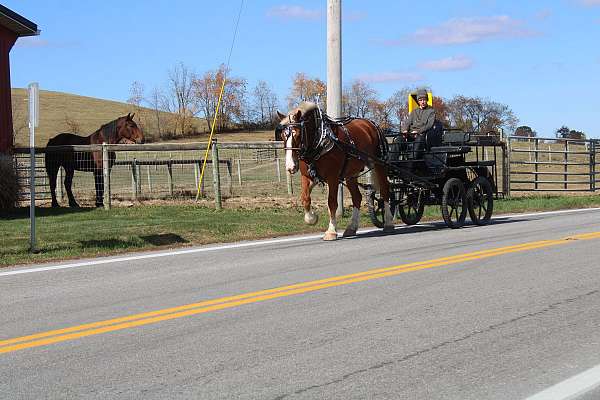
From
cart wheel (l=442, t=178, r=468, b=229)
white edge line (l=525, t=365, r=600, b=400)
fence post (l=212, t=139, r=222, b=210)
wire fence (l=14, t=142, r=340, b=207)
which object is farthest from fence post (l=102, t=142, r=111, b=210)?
white edge line (l=525, t=365, r=600, b=400)

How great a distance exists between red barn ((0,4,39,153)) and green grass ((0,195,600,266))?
293 cm

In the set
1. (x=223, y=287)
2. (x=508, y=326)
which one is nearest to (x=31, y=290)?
(x=223, y=287)

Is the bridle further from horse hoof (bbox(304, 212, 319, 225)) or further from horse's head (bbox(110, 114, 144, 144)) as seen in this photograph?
horse's head (bbox(110, 114, 144, 144))

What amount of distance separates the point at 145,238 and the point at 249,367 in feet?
25.6

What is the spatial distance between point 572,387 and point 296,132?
7755 millimetres

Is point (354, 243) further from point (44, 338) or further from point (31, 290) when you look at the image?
point (44, 338)

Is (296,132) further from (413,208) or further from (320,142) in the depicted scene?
(413,208)

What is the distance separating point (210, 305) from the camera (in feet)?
24.7

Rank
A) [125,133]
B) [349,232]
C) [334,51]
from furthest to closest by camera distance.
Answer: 1. [125,133]
2. [334,51]
3. [349,232]

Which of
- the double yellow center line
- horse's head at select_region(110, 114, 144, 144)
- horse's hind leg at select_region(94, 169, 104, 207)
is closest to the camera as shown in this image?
the double yellow center line

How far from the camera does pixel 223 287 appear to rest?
8.48 metres

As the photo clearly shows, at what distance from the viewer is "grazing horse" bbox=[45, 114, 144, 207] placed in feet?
64.5

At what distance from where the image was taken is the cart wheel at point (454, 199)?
14234 millimetres

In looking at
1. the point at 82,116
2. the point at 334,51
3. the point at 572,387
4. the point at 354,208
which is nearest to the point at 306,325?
the point at 572,387
